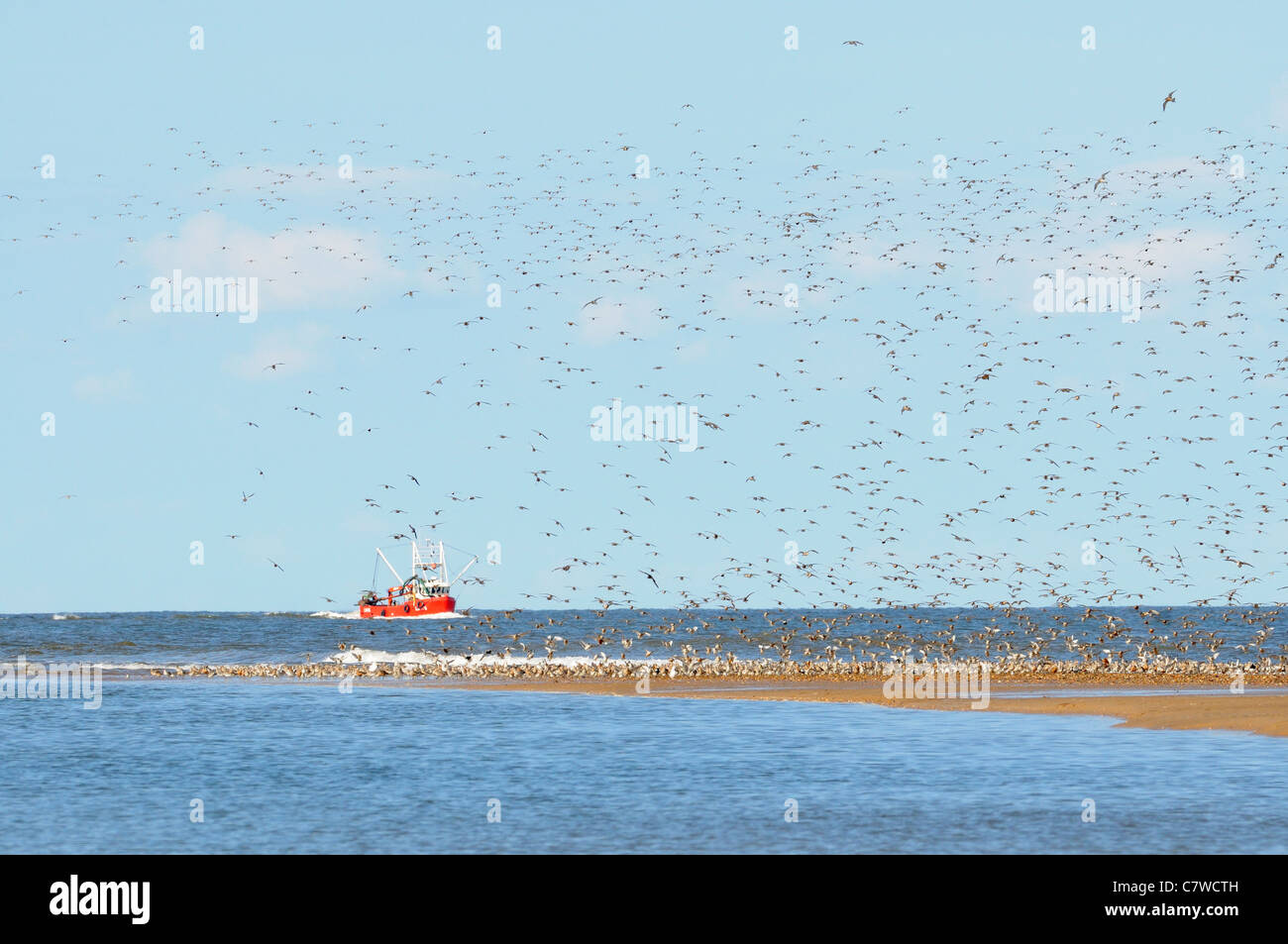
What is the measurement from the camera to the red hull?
6078 inches

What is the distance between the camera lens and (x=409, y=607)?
15762 centimetres

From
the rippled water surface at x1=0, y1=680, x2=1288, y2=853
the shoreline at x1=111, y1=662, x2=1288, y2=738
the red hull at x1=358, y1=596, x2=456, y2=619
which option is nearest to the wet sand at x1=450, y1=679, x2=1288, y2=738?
the shoreline at x1=111, y1=662, x2=1288, y2=738

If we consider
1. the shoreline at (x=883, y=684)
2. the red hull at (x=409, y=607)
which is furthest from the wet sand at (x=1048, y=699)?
the red hull at (x=409, y=607)

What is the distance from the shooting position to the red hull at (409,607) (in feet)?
506

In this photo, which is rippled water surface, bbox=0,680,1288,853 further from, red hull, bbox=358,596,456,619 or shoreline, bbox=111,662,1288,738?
red hull, bbox=358,596,456,619

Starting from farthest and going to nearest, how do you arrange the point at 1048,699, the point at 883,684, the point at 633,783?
the point at 883,684 → the point at 1048,699 → the point at 633,783

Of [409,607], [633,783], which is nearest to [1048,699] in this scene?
[633,783]

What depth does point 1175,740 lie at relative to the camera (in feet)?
121

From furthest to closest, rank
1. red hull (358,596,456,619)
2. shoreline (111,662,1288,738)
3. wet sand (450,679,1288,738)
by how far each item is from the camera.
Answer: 1. red hull (358,596,456,619)
2. shoreline (111,662,1288,738)
3. wet sand (450,679,1288,738)

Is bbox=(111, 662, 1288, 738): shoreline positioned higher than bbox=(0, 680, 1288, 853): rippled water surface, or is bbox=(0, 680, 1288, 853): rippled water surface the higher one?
bbox=(0, 680, 1288, 853): rippled water surface

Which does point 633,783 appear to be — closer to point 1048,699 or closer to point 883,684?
point 1048,699
